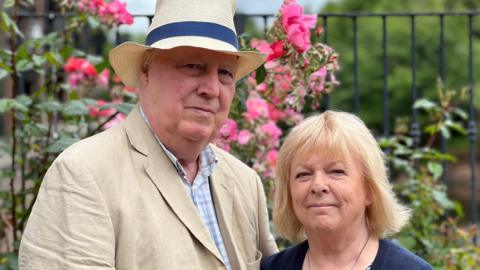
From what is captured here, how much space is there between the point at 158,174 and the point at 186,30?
17.3 inches

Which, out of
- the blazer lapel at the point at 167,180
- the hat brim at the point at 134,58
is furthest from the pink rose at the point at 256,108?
the blazer lapel at the point at 167,180

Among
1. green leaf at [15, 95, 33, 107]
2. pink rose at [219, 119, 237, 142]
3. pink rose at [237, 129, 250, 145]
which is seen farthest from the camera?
pink rose at [237, 129, 250, 145]

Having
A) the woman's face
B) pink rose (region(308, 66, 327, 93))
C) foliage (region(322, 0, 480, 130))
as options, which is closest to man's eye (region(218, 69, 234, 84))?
the woman's face

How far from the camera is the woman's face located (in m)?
2.49

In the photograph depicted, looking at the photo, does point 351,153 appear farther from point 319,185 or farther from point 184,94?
point 184,94

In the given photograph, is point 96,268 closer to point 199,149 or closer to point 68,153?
point 68,153

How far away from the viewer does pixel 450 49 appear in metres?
29.5

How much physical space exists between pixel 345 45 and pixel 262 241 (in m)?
29.6

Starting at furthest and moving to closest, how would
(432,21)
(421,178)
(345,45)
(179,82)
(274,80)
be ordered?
1. (345,45)
2. (432,21)
3. (421,178)
4. (274,80)
5. (179,82)

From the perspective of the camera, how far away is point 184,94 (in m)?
2.43

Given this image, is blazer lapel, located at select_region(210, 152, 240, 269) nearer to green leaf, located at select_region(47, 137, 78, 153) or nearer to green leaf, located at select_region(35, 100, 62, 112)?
green leaf, located at select_region(47, 137, 78, 153)

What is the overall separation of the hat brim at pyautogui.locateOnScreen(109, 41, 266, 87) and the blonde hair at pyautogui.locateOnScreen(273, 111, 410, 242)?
304mm

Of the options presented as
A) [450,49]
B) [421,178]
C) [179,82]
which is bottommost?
[450,49]

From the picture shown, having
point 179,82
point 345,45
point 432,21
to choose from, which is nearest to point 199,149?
point 179,82
